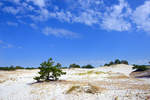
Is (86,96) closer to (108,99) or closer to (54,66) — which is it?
(108,99)

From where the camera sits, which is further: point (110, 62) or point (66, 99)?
point (110, 62)

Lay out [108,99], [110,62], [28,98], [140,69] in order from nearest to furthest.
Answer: [108,99] < [28,98] < [140,69] < [110,62]

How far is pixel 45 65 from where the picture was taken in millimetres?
16672

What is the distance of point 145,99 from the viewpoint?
6.36 meters

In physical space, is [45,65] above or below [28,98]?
above

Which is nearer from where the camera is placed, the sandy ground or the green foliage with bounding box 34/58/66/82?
the sandy ground

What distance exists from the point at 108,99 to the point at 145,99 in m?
2.04

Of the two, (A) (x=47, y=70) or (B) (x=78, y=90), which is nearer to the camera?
(B) (x=78, y=90)

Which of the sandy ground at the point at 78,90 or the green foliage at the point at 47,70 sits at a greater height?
the green foliage at the point at 47,70

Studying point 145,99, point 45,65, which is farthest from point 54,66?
point 145,99

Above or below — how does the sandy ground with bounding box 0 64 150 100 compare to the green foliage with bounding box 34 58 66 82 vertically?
below

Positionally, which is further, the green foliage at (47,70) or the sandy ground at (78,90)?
the green foliage at (47,70)

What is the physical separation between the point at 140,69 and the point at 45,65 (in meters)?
25.4

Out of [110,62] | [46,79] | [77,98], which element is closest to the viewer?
[77,98]
